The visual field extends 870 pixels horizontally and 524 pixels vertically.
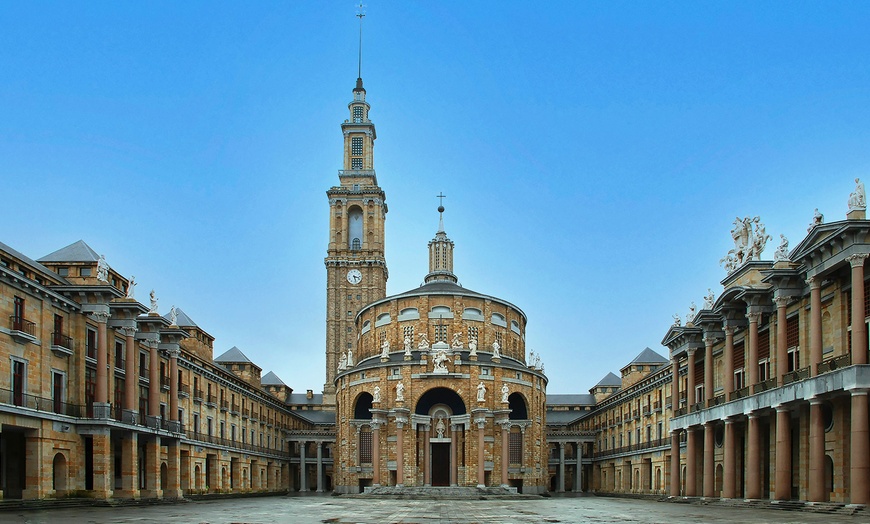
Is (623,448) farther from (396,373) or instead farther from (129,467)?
(129,467)

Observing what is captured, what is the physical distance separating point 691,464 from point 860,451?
72.8 ft

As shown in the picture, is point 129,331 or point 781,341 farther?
point 129,331

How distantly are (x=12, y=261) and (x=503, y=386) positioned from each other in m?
48.5

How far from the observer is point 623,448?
9244 centimetres

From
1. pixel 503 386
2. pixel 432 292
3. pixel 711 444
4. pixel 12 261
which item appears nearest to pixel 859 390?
pixel 711 444

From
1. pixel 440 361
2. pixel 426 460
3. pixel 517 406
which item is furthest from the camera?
pixel 517 406

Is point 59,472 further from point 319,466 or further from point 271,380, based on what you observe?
point 271,380

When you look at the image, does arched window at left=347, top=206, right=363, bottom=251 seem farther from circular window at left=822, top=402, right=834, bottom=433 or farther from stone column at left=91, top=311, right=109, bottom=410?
circular window at left=822, top=402, right=834, bottom=433

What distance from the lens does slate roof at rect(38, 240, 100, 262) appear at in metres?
48.6

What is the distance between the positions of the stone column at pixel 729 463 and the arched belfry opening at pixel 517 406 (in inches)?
1411

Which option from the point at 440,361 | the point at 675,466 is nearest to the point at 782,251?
the point at 675,466

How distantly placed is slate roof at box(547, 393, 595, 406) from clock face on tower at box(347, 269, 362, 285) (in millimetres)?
34154

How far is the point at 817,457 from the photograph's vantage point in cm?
3719

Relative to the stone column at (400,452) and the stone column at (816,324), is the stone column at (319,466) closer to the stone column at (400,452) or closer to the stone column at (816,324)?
the stone column at (400,452)
